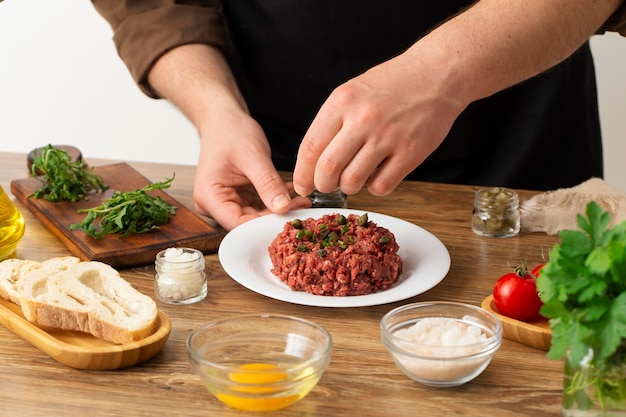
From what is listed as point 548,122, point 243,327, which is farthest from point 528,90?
point 243,327

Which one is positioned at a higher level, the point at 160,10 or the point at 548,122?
the point at 160,10

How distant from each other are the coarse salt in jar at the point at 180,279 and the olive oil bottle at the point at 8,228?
1.42 feet

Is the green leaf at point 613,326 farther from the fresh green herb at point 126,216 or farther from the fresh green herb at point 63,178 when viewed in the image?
the fresh green herb at point 63,178

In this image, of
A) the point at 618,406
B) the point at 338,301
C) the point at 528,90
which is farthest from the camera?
the point at 528,90

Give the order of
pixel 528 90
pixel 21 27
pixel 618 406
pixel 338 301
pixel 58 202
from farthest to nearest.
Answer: pixel 21 27
pixel 528 90
pixel 58 202
pixel 338 301
pixel 618 406

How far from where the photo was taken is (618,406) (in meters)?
1.31

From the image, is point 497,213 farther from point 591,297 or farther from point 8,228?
point 8,228

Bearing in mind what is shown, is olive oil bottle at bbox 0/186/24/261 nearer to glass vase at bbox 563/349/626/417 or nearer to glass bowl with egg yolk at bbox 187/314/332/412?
glass bowl with egg yolk at bbox 187/314/332/412

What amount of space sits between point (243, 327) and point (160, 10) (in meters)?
1.41

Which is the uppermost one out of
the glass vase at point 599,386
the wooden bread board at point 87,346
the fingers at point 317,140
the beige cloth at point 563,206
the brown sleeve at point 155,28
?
the brown sleeve at point 155,28

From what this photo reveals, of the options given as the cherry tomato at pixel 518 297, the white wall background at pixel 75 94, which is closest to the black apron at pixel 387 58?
the cherry tomato at pixel 518 297

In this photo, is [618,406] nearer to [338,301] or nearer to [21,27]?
[338,301]

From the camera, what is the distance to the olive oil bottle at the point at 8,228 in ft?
6.85

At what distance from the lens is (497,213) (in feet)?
7.34
